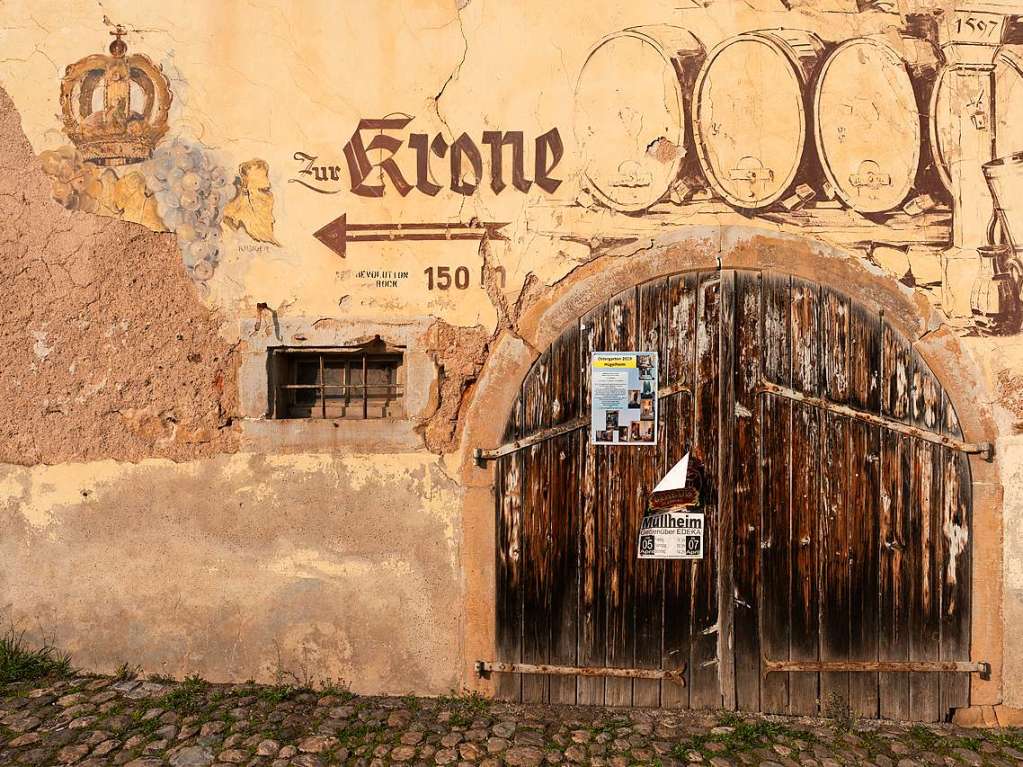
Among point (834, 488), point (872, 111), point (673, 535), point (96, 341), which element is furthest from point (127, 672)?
point (872, 111)

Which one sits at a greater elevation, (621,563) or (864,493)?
(864,493)

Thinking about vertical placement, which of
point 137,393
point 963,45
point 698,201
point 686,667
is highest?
point 963,45

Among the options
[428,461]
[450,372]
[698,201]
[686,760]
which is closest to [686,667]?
[686,760]

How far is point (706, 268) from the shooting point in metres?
3.60

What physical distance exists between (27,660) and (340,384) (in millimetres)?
2105

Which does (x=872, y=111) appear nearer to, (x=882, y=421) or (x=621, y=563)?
(x=882, y=421)

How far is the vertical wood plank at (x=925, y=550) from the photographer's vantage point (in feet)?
11.5

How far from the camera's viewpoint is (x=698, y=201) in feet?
11.9

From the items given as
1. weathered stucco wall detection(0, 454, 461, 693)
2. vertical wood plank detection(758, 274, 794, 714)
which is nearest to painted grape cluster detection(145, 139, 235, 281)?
weathered stucco wall detection(0, 454, 461, 693)

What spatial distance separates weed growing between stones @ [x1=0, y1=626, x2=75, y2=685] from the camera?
3.62 m

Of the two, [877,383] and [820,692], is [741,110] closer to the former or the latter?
[877,383]

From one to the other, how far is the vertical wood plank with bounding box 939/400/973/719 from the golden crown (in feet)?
14.2

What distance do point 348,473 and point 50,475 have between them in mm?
1558

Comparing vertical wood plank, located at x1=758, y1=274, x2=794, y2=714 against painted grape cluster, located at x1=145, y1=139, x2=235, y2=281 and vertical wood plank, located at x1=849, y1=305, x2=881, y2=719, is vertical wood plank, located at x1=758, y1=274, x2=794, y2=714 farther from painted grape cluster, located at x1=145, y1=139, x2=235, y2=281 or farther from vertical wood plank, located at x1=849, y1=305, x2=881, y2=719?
painted grape cluster, located at x1=145, y1=139, x2=235, y2=281
